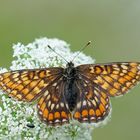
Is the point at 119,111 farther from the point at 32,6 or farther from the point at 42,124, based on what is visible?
the point at 42,124

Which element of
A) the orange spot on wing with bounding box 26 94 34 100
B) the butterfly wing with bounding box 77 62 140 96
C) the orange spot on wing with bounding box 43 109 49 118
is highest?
the butterfly wing with bounding box 77 62 140 96

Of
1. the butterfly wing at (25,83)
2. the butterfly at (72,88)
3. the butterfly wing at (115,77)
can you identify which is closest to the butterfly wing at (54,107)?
the butterfly at (72,88)

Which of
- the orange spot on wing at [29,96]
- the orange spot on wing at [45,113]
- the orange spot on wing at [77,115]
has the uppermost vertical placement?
the orange spot on wing at [29,96]

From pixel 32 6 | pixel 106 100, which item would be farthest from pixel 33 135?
pixel 32 6

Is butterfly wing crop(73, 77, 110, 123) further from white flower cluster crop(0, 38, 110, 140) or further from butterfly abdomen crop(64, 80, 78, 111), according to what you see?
white flower cluster crop(0, 38, 110, 140)

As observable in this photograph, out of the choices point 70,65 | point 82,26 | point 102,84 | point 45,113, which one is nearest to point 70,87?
point 70,65

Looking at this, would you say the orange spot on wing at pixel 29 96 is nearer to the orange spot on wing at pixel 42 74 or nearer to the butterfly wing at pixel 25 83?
the butterfly wing at pixel 25 83

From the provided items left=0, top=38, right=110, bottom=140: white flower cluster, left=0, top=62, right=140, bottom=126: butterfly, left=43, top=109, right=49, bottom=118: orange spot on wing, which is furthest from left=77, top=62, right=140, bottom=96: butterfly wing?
left=43, top=109, right=49, bottom=118: orange spot on wing
